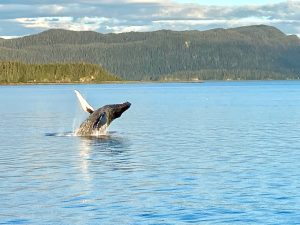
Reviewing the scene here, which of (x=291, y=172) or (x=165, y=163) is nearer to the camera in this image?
(x=291, y=172)

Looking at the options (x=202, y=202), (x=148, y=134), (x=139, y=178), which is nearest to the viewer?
(x=202, y=202)

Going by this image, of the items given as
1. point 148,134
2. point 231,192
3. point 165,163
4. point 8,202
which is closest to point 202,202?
point 231,192

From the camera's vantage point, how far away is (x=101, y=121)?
176ft

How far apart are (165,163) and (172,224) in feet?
50.2

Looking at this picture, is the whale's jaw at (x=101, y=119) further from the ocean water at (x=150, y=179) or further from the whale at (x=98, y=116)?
the ocean water at (x=150, y=179)

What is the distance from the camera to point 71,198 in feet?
96.3

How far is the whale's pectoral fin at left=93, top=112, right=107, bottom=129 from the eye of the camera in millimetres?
51734

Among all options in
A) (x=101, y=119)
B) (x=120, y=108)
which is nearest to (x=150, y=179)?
(x=120, y=108)

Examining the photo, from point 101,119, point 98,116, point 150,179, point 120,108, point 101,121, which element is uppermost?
point 120,108

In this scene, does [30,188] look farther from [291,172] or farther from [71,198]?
[291,172]

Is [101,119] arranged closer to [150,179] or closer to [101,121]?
[101,121]

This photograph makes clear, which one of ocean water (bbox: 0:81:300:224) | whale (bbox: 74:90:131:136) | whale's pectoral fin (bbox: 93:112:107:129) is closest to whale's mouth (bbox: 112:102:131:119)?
whale (bbox: 74:90:131:136)

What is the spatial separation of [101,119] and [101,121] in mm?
644

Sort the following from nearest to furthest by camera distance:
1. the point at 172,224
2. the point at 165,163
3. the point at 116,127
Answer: the point at 172,224, the point at 165,163, the point at 116,127
